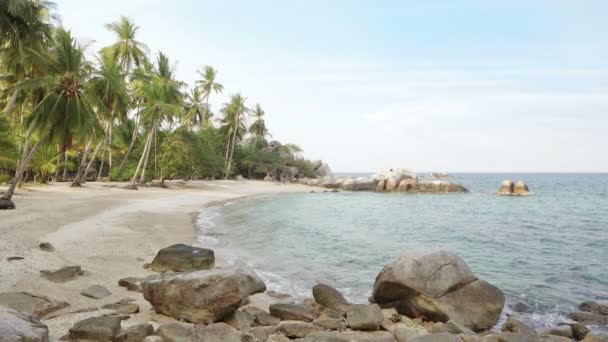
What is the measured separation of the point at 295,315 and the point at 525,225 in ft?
66.8

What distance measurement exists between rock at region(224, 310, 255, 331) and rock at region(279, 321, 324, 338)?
1.53 feet

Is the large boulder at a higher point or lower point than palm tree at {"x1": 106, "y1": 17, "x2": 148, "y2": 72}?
lower

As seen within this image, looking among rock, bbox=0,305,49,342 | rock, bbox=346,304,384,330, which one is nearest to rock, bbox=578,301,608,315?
rock, bbox=346,304,384,330

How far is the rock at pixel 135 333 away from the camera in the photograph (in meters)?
4.71

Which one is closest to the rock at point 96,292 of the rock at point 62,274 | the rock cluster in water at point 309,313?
the rock cluster in water at point 309,313

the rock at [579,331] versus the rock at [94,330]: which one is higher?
the rock at [94,330]

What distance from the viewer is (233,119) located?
66.4 meters

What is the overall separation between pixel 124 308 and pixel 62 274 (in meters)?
2.15

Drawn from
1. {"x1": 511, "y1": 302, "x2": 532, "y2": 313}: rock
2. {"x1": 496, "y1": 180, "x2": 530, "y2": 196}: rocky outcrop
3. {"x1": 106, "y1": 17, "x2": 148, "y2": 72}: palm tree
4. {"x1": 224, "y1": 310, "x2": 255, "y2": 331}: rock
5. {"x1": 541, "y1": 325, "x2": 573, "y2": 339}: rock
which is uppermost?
{"x1": 106, "y1": 17, "x2": 148, "y2": 72}: palm tree

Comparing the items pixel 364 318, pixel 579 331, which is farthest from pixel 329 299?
pixel 579 331

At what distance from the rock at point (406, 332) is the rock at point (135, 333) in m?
3.37

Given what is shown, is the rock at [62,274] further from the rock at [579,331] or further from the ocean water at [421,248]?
the rock at [579,331]

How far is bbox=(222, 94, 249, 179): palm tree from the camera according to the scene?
64.8m

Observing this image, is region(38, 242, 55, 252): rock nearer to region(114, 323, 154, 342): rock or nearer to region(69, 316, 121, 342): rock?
region(69, 316, 121, 342): rock
